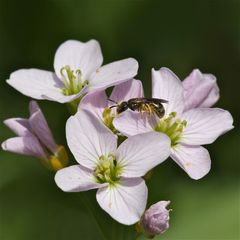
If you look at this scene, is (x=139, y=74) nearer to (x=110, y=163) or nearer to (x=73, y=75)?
(x=73, y=75)

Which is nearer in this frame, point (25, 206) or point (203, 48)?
point (25, 206)

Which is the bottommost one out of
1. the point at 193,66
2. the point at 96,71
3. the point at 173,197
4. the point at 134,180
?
the point at 173,197

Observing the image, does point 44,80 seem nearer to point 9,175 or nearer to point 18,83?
point 18,83

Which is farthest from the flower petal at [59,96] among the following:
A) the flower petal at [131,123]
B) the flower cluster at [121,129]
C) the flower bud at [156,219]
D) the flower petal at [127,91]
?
the flower bud at [156,219]

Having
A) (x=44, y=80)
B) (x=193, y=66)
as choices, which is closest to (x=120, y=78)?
(x=44, y=80)

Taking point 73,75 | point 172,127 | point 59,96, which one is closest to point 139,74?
point 73,75

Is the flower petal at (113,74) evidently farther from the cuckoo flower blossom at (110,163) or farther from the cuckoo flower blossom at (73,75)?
the cuckoo flower blossom at (110,163)
